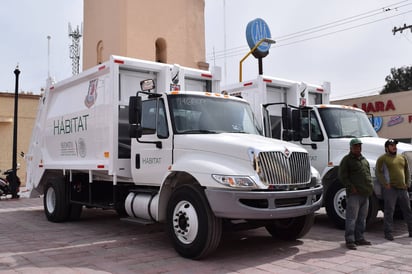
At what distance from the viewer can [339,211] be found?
9008mm

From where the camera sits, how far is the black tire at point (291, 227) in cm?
752

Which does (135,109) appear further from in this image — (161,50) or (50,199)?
(161,50)

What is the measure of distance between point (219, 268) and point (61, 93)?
6.24m

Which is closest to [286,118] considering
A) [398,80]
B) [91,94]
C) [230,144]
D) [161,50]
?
[230,144]

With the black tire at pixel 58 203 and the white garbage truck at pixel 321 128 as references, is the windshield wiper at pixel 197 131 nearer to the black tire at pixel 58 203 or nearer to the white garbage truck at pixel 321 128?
the white garbage truck at pixel 321 128

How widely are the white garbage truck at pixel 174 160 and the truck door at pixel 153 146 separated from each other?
2 cm

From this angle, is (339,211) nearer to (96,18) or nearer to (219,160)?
(219,160)

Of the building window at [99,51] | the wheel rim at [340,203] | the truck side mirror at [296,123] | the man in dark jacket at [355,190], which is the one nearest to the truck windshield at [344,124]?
the truck side mirror at [296,123]

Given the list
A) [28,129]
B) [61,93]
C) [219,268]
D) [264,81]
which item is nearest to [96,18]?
[28,129]

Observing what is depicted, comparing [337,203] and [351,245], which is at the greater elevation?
[337,203]

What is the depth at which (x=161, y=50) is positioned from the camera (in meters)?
19.3

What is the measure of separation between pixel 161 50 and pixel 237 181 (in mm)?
14007

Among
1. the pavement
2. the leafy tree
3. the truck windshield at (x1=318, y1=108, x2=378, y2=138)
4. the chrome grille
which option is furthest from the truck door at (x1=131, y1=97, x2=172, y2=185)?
the leafy tree

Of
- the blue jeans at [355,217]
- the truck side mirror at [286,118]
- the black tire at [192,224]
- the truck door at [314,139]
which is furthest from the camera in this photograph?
the truck door at [314,139]
